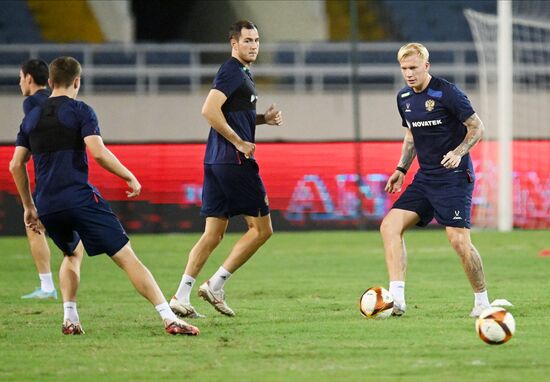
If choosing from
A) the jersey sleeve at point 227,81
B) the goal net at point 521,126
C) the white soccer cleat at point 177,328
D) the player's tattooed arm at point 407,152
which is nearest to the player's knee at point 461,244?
the player's tattooed arm at point 407,152

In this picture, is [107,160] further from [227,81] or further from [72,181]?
[227,81]

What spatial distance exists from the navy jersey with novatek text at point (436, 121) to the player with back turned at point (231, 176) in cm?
126

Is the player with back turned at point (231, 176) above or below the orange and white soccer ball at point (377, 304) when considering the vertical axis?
above

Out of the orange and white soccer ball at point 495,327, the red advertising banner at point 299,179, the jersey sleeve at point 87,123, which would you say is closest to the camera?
the orange and white soccer ball at point 495,327

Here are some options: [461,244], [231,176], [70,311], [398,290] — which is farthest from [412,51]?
[70,311]

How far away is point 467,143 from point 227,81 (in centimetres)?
188

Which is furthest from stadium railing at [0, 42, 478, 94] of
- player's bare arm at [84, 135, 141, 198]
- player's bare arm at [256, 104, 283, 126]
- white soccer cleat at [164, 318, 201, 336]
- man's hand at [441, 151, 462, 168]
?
player's bare arm at [84, 135, 141, 198]

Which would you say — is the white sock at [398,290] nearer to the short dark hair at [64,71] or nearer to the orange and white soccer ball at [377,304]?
the orange and white soccer ball at [377,304]

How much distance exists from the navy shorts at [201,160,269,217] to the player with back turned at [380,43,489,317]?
1.02 meters

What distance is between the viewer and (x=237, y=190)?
970cm

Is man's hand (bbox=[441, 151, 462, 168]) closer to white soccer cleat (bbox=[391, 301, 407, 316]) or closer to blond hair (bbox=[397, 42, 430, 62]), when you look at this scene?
blond hair (bbox=[397, 42, 430, 62])

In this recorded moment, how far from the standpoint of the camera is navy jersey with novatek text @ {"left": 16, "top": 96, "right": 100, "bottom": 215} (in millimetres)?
8141

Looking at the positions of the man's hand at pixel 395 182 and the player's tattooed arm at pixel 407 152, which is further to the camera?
the player's tattooed arm at pixel 407 152

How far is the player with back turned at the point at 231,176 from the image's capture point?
31.6ft
